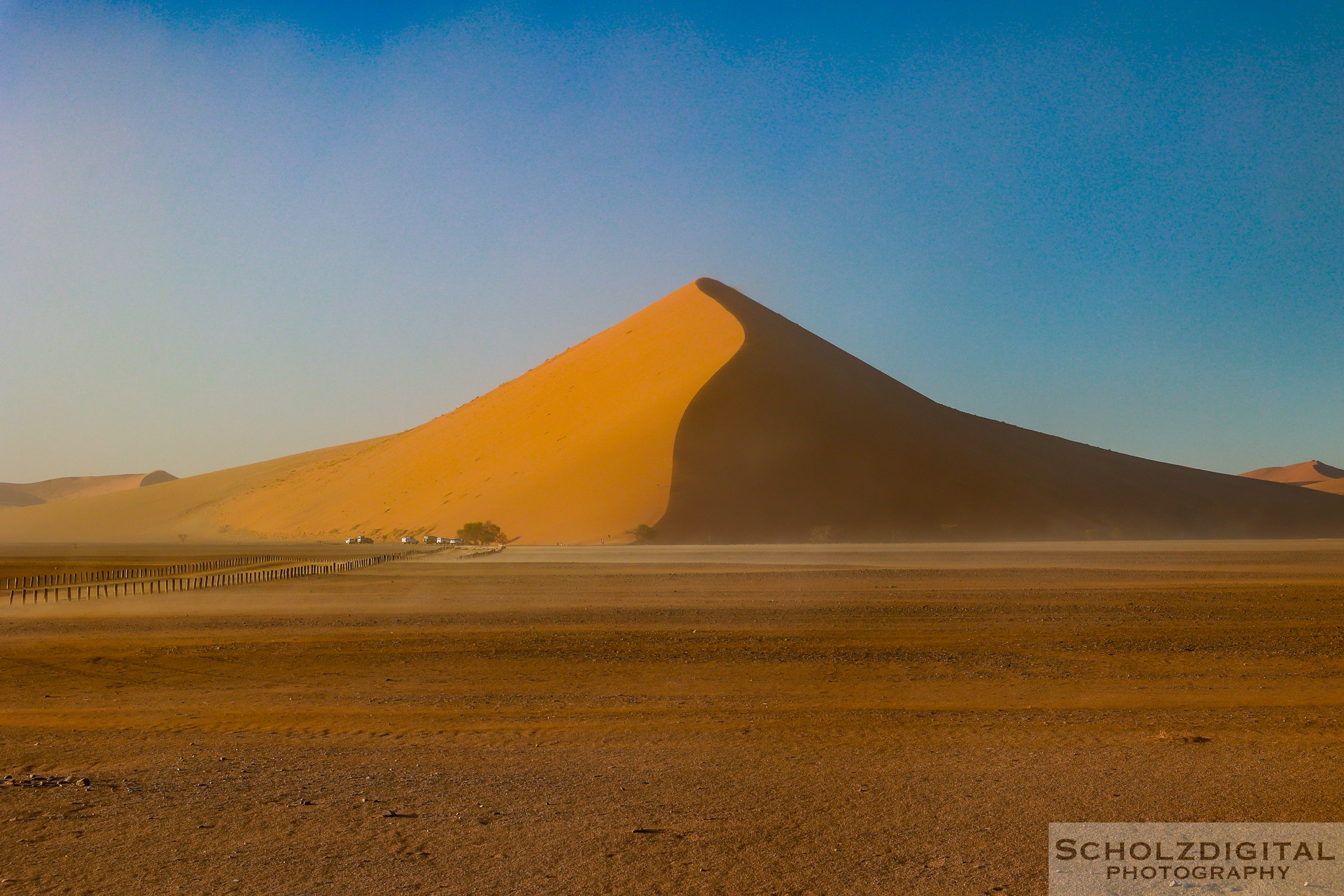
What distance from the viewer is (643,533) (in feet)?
203

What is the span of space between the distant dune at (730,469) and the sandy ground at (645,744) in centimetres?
4503

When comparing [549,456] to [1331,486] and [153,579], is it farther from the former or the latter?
[1331,486]

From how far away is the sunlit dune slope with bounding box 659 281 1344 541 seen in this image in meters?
68.5

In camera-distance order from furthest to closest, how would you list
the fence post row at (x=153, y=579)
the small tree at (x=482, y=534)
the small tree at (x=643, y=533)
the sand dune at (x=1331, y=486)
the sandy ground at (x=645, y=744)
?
the sand dune at (x=1331, y=486)
the small tree at (x=482, y=534)
the small tree at (x=643, y=533)
the fence post row at (x=153, y=579)
the sandy ground at (x=645, y=744)

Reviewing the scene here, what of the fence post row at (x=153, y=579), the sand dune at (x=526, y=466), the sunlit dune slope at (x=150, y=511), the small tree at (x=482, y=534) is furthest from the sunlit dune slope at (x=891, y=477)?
the sunlit dune slope at (x=150, y=511)

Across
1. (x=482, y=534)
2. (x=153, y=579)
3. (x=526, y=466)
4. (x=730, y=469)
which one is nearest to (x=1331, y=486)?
(x=730, y=469)

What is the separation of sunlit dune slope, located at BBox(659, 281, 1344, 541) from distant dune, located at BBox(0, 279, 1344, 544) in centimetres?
20

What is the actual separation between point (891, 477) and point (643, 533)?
21.5m

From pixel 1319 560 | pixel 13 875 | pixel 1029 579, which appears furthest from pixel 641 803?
pixel 1319 560

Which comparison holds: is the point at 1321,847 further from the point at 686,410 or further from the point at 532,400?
the point at 532,400

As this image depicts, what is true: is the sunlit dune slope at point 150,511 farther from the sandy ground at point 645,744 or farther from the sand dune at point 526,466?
the sandy ground at point 645,744

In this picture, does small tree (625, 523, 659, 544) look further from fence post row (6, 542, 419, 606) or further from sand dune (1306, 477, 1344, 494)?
Result: sand dune (1306, 477, 1344, 494)

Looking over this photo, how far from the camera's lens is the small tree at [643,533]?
61.1 meters

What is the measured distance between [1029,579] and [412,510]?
57.9m
